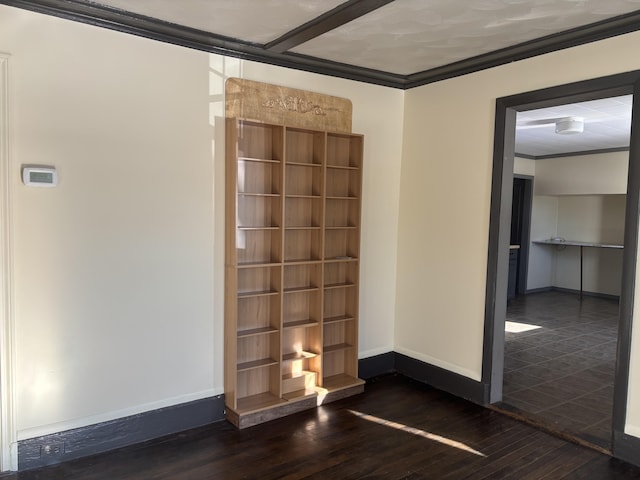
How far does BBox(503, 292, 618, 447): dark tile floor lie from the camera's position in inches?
149

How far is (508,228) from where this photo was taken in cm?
394

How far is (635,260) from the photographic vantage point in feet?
10.2

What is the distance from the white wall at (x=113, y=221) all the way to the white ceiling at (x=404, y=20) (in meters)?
0.35

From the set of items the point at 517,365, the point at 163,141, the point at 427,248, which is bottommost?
the point at 517,365

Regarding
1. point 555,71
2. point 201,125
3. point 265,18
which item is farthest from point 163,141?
point 555,71

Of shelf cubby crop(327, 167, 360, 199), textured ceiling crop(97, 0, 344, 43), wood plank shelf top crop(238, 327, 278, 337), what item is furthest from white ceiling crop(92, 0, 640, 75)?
wood plank shelf top crop(238, 327, 278, 337)

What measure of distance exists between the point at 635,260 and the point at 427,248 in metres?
1.74

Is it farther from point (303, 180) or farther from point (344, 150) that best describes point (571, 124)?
point (303, 180)

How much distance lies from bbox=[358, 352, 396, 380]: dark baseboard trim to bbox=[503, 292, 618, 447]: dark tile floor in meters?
1.07

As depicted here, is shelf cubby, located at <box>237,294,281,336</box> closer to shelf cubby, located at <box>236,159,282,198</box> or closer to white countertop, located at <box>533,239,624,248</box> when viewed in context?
shelf cubby, located at <box>236,159,282,198</box>

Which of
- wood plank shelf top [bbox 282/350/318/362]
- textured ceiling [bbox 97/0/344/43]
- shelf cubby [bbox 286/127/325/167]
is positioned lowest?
wood plank shelf top [bbox 282/350/318/362]

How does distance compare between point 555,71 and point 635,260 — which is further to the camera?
point 555,71

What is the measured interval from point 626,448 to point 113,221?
3653 millimetres

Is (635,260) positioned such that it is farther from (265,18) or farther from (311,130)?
(265,18)
